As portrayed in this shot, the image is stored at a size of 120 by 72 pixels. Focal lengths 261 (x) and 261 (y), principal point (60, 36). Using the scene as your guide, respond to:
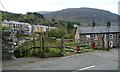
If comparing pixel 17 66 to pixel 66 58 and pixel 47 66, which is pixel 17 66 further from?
pixel 66 58

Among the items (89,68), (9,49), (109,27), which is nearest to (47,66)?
(89,68)

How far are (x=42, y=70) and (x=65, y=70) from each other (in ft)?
3.22

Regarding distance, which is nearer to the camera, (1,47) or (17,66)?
(17,66)

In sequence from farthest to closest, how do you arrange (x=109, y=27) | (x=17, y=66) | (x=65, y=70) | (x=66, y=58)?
(x=109, y=27) < (x=66, y=58) < (x=17, y=66) < (x=65, y=70)

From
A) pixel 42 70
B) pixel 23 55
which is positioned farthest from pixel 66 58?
pixel 42 70

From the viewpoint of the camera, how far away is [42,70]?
11141 millimetres

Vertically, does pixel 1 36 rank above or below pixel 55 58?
above

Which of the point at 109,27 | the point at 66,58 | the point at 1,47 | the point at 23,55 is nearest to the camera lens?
the point at 1,47

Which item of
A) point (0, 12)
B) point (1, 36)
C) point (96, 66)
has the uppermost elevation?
point (0, 12)

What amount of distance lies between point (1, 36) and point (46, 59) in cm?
271

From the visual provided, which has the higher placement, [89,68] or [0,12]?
[0,12]

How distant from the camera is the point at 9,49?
13930mm

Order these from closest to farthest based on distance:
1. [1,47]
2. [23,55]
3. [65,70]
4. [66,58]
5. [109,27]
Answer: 1. [65,70]
2. [1,47]
3. [66,58]
4. [23,55]
5. [109,27]

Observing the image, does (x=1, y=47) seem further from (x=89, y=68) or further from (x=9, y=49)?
(x=89, y=68)
